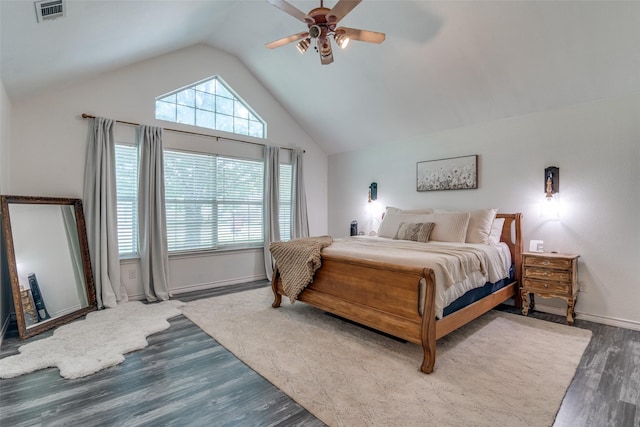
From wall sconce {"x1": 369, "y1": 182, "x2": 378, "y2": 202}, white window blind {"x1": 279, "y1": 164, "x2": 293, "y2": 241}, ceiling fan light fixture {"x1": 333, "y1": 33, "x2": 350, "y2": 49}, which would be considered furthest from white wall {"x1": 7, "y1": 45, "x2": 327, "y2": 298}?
ceiling fan light fixture {"x1": 333, "y1": 33, "x2": 350, "y2": 49}

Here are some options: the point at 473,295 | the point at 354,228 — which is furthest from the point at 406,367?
the point at 354,228

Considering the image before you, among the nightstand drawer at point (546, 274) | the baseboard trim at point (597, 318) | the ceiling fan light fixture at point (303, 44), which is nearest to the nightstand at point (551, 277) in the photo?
the nightstand drawer at point (546, 274)

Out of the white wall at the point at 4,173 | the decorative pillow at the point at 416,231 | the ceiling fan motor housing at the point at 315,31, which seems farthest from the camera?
the decorative pillow at the point at 416,231

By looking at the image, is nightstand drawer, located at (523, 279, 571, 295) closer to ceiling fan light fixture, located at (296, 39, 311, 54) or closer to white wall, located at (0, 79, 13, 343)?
ceiling fan light fixture, located at (296, 39, 311, 54)

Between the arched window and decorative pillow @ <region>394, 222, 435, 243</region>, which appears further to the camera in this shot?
the arched window

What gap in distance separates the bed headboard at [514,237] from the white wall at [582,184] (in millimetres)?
112

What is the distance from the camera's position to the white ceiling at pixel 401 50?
2.71 metres

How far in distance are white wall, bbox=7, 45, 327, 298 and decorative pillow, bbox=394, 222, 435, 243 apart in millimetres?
2555

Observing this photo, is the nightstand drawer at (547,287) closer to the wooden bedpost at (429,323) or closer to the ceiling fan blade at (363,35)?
the wooden bedpost at (429,323)

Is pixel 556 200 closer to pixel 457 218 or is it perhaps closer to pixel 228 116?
pixel 457 218

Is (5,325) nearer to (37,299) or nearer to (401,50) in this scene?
(37,299)

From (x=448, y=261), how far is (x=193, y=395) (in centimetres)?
212

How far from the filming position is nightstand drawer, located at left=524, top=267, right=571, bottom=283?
3271 millimetres

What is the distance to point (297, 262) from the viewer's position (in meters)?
3.41
